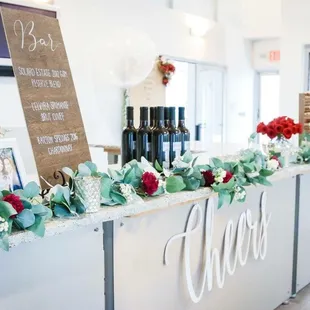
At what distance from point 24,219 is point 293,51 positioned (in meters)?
6.94

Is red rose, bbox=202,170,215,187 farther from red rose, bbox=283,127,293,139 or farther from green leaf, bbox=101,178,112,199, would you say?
red rose, bbox=283,127,293,139

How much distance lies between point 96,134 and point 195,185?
418cm

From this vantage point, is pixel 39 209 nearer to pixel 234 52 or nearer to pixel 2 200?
pixel 2 200

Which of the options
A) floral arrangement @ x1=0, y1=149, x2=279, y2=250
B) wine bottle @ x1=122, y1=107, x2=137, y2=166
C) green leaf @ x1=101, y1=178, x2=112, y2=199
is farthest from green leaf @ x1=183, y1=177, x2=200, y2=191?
green leaf @ x1=101, y1=178, x2=112, y2=199

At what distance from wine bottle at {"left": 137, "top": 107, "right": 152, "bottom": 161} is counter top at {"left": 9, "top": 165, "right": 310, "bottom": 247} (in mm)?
333

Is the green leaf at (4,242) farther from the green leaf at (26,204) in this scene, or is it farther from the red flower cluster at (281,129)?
the red flower cluster at (281,129)

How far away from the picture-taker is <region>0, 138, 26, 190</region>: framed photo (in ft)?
5.13

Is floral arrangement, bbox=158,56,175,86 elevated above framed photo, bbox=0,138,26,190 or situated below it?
above

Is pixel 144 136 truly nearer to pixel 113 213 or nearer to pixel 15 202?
pixel 113 213

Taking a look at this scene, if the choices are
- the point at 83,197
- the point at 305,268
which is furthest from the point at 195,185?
the point at 305,268

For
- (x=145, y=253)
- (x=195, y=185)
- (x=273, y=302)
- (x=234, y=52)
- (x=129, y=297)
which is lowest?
(x=273, y=302)

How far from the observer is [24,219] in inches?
54.8

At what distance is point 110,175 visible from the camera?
183 cm

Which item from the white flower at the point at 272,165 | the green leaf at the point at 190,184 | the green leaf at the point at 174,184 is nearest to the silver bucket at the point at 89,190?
the green leaf at the point at 174,184
